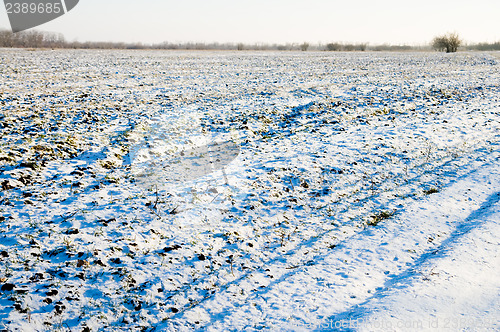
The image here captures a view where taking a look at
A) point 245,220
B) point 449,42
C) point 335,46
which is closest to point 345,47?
point 335,46

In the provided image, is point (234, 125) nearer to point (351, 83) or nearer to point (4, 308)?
point (4, 308)

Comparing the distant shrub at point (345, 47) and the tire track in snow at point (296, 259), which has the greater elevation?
the distant shrub at point (345, 47)

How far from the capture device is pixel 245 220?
21.5 ft

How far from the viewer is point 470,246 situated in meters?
5.66

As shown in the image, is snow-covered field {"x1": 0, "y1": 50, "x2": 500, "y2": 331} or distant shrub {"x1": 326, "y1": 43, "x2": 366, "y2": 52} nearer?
snow-covered field {"x1": 0, "y1": 50, "x2": 500, "y2": 331}

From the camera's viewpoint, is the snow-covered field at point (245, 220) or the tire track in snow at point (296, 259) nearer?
the snow-covered field at point (245, 220)

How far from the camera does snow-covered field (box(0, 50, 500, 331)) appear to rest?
436cm

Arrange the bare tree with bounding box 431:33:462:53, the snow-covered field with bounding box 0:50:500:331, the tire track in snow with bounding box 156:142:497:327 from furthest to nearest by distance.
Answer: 1. the bare tree with bounding box 431:33:462:53
2. the tire track in snow with bounding box 156:142:497:327
3. the snow-covered field with bounding box 0:50:500:331

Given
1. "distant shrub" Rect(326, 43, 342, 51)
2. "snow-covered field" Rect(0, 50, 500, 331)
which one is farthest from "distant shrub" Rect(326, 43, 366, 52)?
"snow-covered field" Rect(0, 50, 500, 331)

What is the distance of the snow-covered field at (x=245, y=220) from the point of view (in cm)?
436

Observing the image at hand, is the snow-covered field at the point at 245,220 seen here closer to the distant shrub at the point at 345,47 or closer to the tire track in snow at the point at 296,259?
the tire track in snow at the point at 296,259

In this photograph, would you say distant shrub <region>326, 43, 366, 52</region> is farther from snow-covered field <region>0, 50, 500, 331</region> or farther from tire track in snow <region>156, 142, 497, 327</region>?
tire track in snow <region>156, 142, 497, 327</region>

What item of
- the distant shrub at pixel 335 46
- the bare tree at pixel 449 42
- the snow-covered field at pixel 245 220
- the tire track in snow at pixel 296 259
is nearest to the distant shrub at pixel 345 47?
the distant shrub at pixel 335 46

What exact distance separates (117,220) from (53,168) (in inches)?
113
